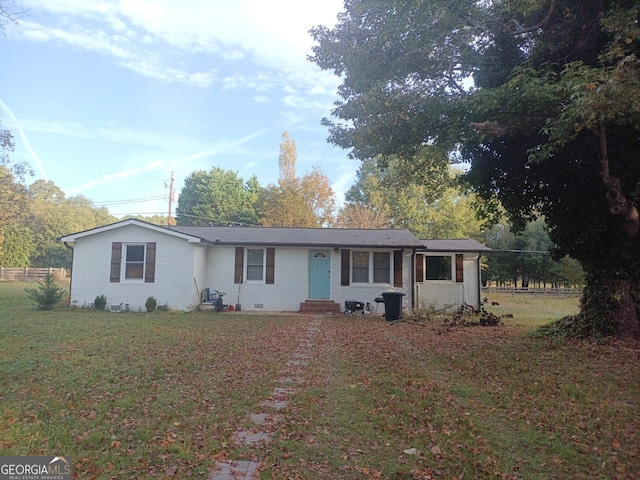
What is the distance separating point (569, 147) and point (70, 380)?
9595 millimetres

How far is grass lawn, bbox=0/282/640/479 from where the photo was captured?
3.19 meters

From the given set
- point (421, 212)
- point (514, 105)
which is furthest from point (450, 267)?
point (421, 212)

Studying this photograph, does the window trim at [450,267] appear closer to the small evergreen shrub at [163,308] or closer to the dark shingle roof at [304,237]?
the dark shingle roof at [304,237]

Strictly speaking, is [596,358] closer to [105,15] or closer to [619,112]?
[619,112]

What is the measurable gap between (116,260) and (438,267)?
496 inches

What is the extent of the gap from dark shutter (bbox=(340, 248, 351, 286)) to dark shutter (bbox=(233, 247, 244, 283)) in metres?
3.89

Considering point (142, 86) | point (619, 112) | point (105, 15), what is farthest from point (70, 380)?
point (142, 86)

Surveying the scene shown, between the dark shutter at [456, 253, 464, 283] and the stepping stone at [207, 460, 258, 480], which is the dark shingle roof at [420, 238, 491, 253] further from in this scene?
the stepping stone at [207, 460, 258, 480]

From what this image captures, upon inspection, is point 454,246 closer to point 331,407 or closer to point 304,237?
point 304,237

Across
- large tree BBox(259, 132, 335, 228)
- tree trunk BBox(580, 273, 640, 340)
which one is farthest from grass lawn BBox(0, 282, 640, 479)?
large tree BBox(259, 132, 335, 228)

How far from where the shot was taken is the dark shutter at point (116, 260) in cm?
1452

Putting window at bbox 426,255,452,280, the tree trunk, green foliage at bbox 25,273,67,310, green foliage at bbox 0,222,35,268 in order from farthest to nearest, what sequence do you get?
green foliage at bbox 0,222,35,268, window at bbox 426,255,452,280, green foliage at bbox 25,273,67,310, the tree trunk

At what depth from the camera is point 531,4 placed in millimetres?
6574

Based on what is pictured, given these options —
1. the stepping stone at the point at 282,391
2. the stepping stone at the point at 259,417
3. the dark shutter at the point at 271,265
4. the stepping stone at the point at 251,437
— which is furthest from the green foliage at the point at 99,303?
the stepping stone at the point at 251,437
